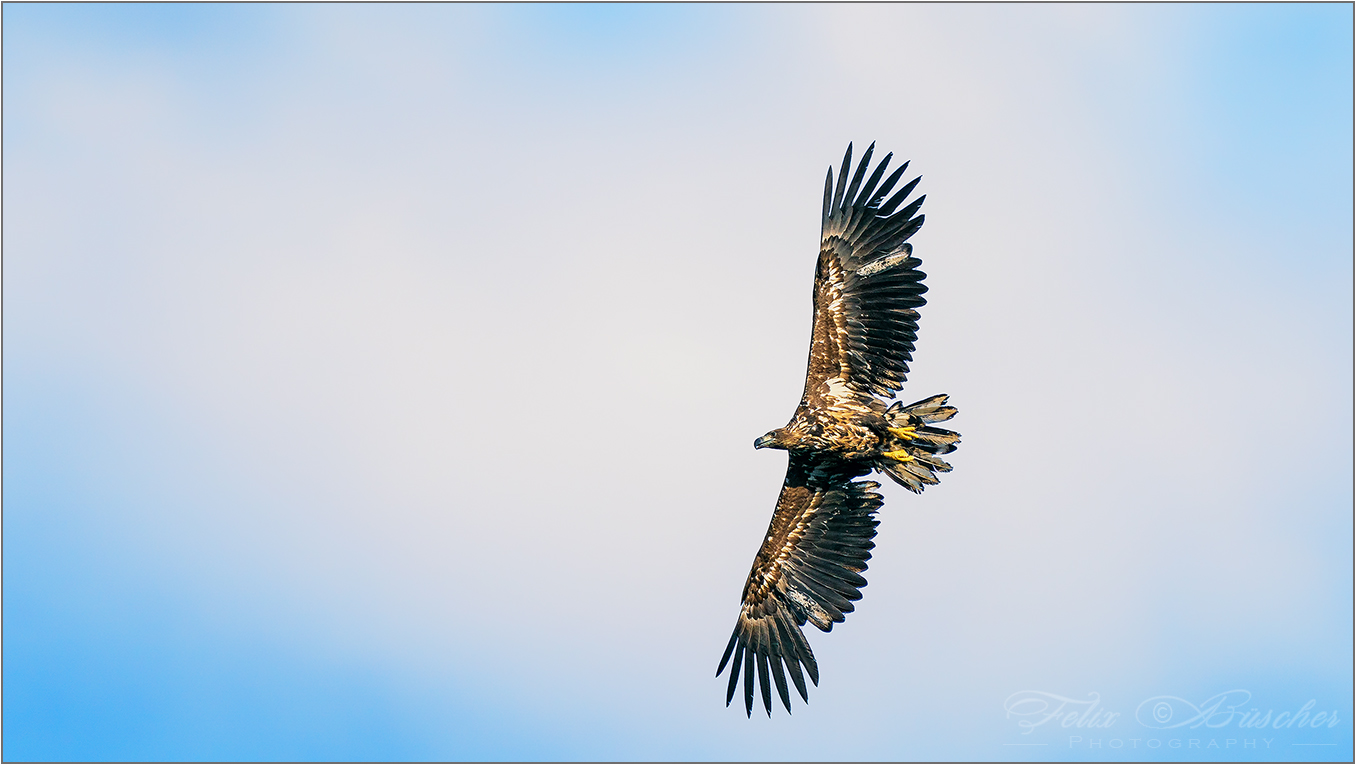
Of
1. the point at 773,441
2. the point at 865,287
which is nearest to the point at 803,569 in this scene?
the point at 773,441

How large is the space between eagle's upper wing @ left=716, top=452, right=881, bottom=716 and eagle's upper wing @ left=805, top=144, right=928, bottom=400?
148 cm

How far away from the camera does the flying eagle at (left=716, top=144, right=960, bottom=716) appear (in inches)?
617

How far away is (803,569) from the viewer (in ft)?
56.3

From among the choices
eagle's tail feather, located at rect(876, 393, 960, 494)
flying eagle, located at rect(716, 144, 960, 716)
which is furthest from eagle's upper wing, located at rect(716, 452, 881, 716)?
eagle's tail feather, located at rect(876, 393, 960, 494)

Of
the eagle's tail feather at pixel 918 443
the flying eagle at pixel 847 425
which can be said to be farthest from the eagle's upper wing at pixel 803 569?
the eagle's tail feather at pixel 918 443

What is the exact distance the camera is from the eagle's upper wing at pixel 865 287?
625 inches

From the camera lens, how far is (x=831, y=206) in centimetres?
1631

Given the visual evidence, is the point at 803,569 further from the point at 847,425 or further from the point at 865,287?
the point at 865,287

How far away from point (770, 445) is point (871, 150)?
12.7ft

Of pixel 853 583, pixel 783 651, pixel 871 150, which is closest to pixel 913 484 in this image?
pixel 853 583

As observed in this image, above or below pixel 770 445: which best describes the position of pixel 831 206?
above

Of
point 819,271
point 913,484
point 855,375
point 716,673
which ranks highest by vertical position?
point 819,271

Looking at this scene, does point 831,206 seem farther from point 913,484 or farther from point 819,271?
point 913,484

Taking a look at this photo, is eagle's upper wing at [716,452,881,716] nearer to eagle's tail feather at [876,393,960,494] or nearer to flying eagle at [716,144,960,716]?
flying eagle at [716,144,960,716]
